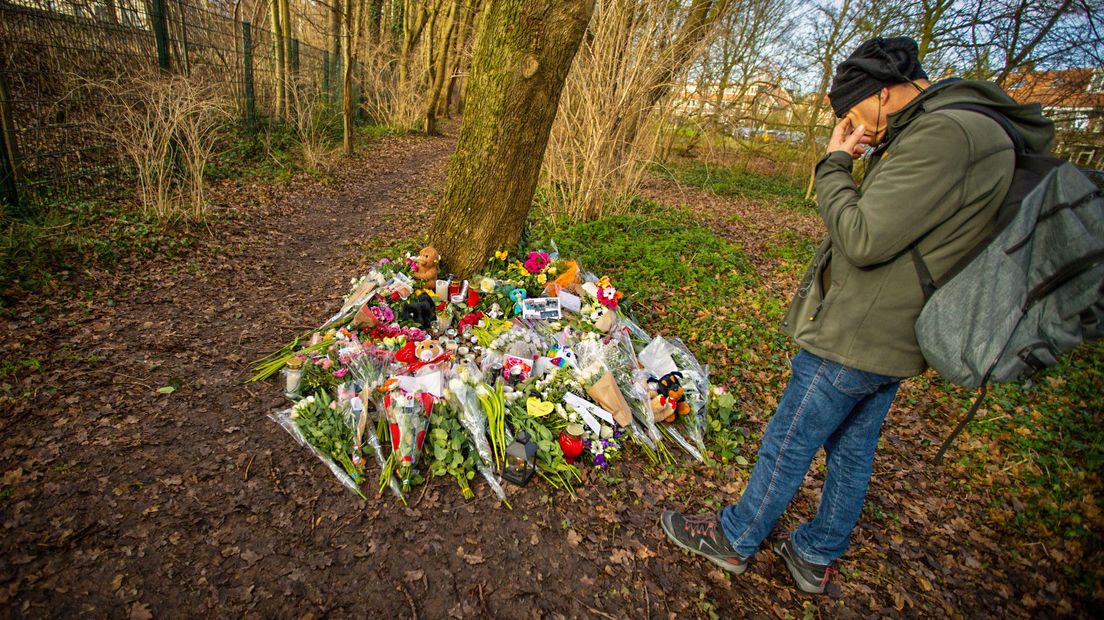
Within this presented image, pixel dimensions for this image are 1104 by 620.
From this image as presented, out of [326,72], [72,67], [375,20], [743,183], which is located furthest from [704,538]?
[375,20]

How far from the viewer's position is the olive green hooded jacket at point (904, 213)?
130 cm

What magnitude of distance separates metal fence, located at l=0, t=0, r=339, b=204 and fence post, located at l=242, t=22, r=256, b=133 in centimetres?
68

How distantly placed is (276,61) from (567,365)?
898 centimetres

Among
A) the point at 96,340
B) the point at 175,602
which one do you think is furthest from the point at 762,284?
the point at 96,340

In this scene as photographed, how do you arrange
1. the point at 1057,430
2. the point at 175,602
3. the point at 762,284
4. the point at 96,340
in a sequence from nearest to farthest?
the point at 175,602 → the point at 96,340 → the point at 1057,430 → the point at 762,284

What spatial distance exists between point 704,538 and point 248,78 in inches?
361

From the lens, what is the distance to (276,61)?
28.2ft

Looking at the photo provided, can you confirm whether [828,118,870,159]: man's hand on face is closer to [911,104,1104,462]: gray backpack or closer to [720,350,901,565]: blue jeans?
[911,104,1104,462]: gray backpack

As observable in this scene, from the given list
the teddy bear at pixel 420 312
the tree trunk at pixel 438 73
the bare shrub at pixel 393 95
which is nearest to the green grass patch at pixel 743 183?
the tree trunk at pixel 438 73

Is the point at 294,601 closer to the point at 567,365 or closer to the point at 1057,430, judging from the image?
the point at 567,365

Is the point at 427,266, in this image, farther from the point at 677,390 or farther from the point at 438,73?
the point at 438,73

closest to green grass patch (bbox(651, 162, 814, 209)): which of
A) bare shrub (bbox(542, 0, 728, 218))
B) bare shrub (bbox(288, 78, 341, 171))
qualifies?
bare shrub (bbox(542, 0, 728, 218))

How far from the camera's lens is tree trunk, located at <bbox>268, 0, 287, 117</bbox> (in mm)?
8336

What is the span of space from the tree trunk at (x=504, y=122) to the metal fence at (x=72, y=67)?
11.7ft
